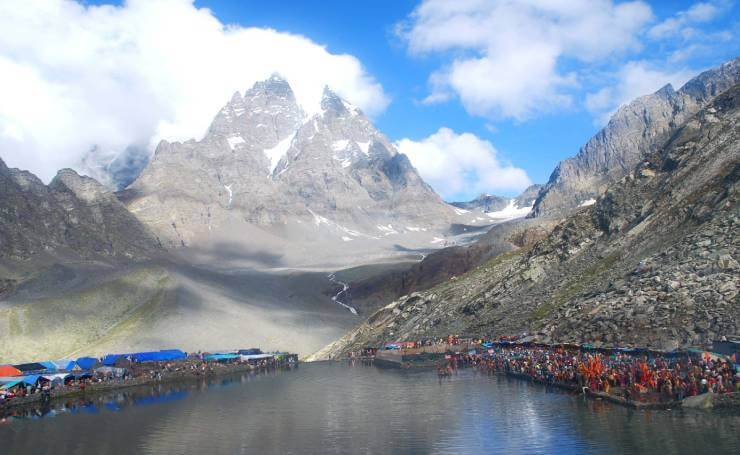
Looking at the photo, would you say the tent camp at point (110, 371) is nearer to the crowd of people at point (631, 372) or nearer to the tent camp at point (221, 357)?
the tent camp at point (221, 357)

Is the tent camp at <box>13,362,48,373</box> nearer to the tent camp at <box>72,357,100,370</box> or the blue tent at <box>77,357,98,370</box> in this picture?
the tent camp at <box>72,357,100,370</box>

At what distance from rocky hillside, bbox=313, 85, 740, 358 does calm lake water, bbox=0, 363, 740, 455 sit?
13.1m

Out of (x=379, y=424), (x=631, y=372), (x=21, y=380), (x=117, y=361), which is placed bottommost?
(x=379, y=424)

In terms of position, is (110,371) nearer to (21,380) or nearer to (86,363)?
(86,363)

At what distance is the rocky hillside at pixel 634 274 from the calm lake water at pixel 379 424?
1312 centimetres

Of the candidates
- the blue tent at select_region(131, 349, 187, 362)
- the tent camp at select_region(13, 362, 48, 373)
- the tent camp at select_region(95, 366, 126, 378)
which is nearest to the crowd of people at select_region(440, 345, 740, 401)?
the tent camp at select_region(95, 366, 126, 378)

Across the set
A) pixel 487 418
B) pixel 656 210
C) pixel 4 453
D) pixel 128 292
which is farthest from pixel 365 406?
pixel 128 292

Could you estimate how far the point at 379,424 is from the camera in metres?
47.9

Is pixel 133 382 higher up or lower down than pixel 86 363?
lower down

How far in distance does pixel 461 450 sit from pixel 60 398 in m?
60.4

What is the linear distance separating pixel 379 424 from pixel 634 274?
1628 inches

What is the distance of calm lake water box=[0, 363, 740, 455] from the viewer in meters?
37.3

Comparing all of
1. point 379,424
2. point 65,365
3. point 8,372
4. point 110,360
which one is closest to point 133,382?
point 110,360

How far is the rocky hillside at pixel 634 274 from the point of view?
61719 mm
